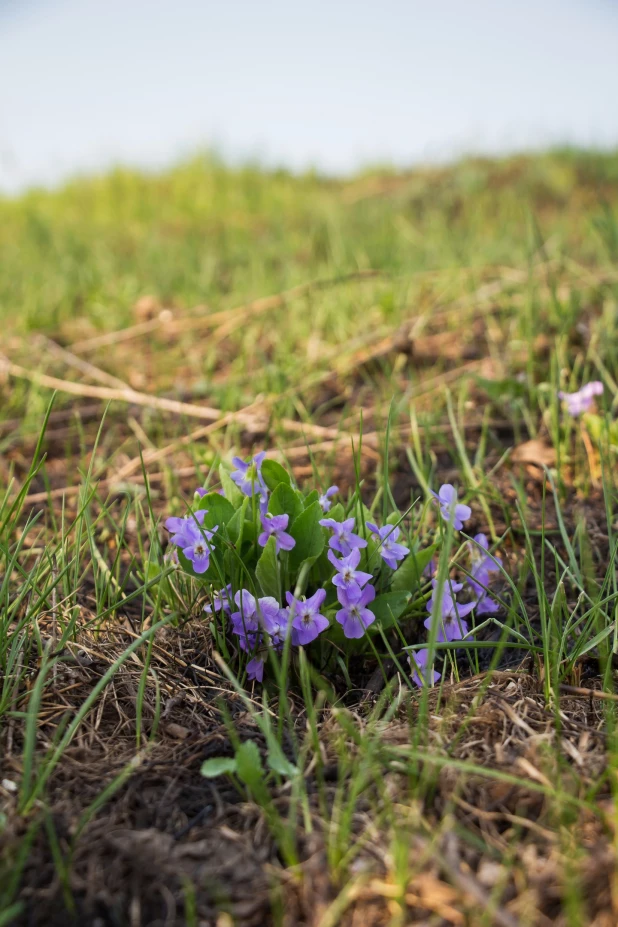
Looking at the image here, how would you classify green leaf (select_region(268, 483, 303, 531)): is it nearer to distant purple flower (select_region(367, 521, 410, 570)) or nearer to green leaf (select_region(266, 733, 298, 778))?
distant purple flower (select_region(367, 521, 410, 570))

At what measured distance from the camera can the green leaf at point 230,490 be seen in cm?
149

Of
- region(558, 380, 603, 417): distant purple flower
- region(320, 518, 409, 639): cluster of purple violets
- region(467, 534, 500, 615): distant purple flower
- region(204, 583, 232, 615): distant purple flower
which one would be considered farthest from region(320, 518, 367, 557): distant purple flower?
region(558, 380, 603, 417): distant purple flower

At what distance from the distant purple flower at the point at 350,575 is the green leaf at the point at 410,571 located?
152mm

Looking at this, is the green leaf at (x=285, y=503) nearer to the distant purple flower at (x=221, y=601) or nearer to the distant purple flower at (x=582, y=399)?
the distant purple flower at (x=221, y=601)

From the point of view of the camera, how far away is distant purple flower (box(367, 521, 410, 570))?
1381 millimetres

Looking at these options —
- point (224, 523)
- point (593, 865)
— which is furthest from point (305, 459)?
point (593, 865)

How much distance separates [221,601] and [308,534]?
20 cm

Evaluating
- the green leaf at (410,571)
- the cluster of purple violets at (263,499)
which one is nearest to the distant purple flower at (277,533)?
the cluster of purple violets at (263,499)

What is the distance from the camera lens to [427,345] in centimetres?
310

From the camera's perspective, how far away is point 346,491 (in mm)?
2197

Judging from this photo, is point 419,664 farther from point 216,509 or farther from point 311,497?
point 216,509

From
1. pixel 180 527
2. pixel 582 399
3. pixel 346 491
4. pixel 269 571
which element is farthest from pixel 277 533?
pixel 582 399

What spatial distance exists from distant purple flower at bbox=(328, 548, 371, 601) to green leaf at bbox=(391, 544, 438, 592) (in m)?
0.15

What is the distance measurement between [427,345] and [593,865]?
2.44 meters
